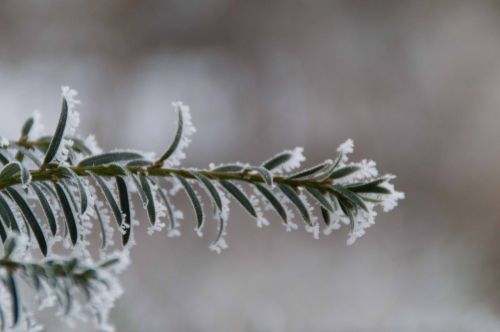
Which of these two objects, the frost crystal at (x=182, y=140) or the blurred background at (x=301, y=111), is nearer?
the frost crystal at (x=182, y=140)

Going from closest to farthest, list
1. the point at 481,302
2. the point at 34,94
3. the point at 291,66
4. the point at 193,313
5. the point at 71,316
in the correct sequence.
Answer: the point at 71,316 → the point at 481,302 → the point at 193,313 → the point at 34,94 → the point at 291,66

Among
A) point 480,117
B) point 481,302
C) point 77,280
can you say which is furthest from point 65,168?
point 480,117

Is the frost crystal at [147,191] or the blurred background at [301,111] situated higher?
the blurred background at [301,111]

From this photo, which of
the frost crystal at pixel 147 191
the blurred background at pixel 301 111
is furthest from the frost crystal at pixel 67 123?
the blurred background at pixel 301 111

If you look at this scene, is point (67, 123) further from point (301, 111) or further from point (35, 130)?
point (301, 111)

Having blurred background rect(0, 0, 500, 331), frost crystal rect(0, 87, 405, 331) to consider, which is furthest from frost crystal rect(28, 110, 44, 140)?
blurred background rect(0, 0, 500, 331)

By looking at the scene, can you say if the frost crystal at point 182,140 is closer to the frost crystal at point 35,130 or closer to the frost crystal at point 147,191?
the frost crystal at point 147,191

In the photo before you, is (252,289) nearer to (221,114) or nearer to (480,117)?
(221,114)

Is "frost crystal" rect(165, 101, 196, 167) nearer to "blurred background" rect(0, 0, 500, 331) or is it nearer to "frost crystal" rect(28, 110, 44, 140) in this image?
"frost crystal" rect(28, 110, 44, 140)
